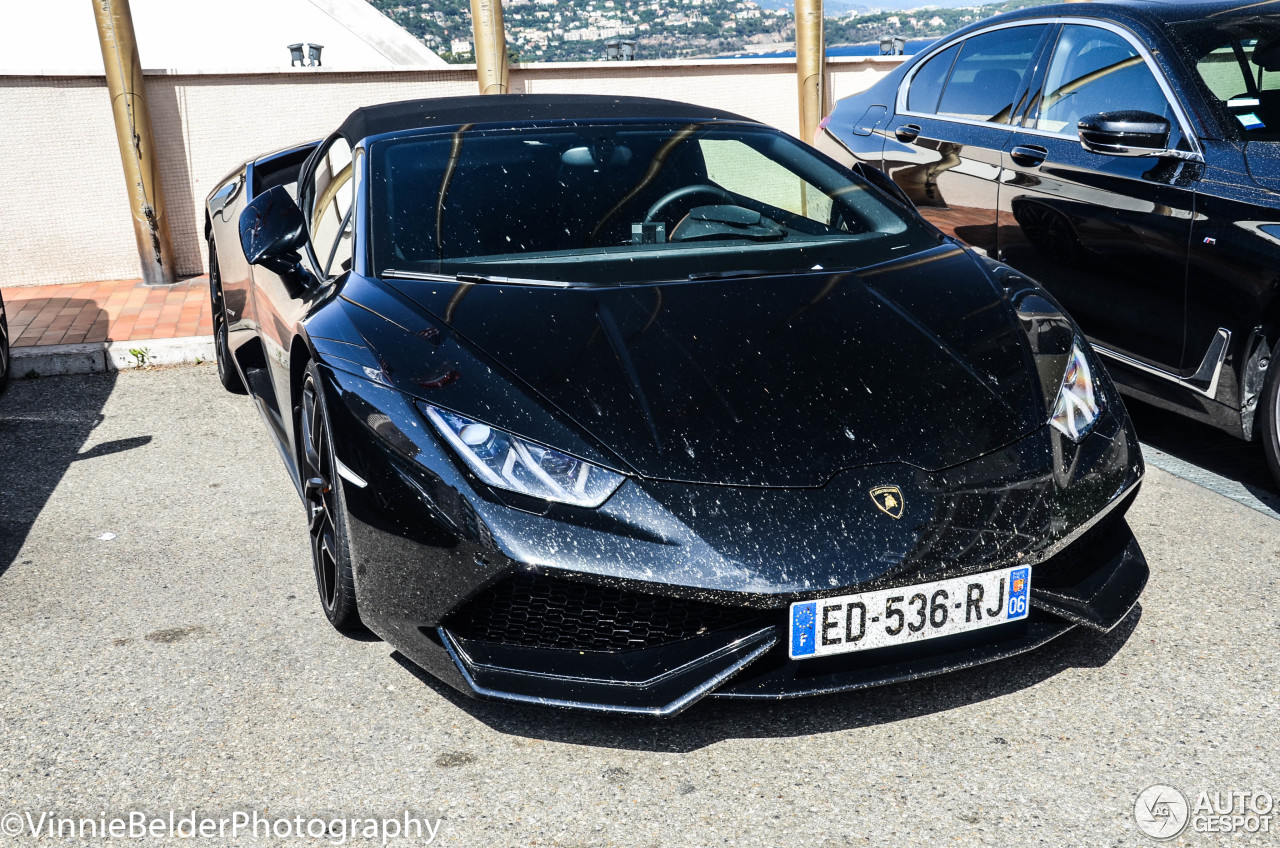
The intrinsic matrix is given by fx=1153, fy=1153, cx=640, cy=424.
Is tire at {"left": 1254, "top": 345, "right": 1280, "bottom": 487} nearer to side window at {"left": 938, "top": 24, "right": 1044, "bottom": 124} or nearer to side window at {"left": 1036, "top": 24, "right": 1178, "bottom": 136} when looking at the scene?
side window at {"left": 1036, "top": 24, "right": 1178, "bottom": 136}

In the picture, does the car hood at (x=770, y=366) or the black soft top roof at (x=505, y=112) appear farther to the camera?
the black soft top roof at (x=505, y=112)

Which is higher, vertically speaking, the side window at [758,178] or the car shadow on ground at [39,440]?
the side window at [758,178]

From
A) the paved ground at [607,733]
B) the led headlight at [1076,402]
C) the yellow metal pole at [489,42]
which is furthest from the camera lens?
the yellow metal pole at [489,42]

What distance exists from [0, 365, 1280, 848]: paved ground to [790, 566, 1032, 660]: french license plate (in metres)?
0.26

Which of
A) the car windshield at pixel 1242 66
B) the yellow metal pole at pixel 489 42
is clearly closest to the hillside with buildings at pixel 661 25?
the yellow metal pole at pixel 489 42

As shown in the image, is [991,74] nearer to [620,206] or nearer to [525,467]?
[620,206]

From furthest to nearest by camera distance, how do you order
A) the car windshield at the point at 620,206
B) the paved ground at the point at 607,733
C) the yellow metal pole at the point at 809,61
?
1. the yellow metal pole at the point at 809,61
2. the car windshield at the point at 620,206
3. the paved ground at the point at 607,733

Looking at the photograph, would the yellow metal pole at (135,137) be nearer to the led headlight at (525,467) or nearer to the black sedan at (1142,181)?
the black sedan at (1142,181)

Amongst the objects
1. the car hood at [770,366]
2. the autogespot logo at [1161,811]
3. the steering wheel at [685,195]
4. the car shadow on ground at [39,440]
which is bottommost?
the car shadow on ground at [39,440]

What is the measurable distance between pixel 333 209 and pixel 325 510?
1.07 m

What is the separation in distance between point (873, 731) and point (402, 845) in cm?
96

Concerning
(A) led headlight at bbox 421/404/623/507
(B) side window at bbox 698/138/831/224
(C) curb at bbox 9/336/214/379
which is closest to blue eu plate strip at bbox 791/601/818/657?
(A) led headlight at bbox 421/404/623/507

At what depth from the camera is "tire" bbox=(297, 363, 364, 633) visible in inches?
101

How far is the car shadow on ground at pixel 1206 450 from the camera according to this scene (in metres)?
3.71
